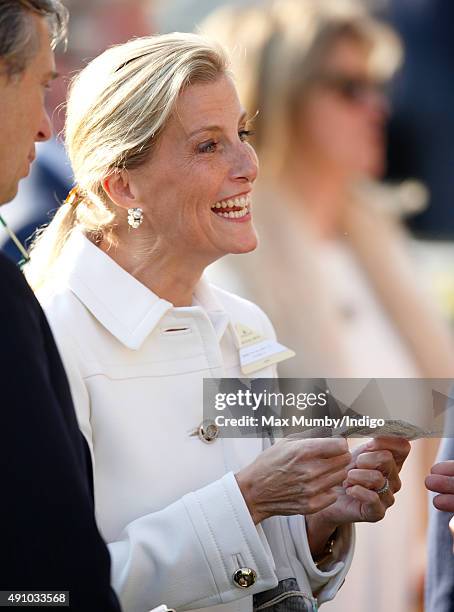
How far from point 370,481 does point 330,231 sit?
1.92 metres

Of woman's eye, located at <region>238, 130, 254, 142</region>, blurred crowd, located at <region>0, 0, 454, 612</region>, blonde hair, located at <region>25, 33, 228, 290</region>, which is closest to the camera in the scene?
blonde hair, located at <region>25, 33, 228, 290</region>

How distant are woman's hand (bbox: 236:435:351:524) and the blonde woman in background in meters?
1.33

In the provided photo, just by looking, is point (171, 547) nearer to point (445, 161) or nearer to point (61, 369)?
point (61, 369)

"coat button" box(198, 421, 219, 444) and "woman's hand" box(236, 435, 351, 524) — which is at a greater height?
"coat button" box(198, 421, 219, 444)

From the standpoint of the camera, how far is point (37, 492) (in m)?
1.46

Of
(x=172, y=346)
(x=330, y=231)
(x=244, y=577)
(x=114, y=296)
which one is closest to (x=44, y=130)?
(x=114, y=296)

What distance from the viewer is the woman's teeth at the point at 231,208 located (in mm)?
2377

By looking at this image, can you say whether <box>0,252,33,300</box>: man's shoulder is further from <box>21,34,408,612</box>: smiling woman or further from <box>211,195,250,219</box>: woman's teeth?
<box>211,195,250,219</box>: woman's teeth

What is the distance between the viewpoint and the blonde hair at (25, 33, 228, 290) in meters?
2.30

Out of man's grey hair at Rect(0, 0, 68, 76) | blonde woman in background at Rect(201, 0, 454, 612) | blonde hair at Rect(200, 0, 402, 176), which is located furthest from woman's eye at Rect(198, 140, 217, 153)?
blonde hair at Rect(200, 0, 402, 176)

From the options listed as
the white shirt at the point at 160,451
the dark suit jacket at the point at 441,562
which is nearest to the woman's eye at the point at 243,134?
the white shirt at the point at 160,451

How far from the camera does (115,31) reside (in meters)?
4.54

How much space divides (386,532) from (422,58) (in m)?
3.31

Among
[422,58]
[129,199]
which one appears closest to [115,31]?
[422,58]
